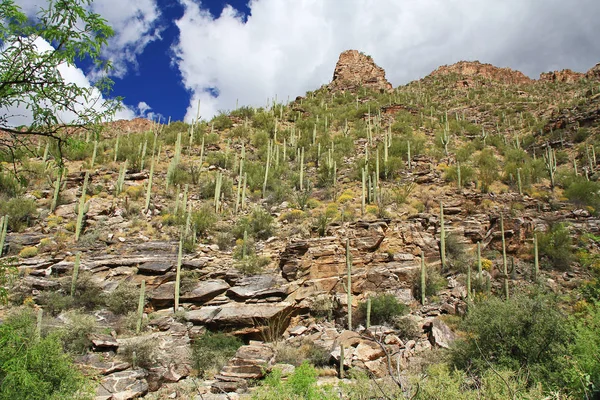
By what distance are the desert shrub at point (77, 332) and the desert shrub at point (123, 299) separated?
1127 millimetres

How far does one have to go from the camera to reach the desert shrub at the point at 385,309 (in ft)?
38.9

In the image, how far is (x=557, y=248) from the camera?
46.7ft

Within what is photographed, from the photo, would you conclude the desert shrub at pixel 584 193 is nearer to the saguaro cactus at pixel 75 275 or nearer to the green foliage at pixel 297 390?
the green foliage at pixel 297 390

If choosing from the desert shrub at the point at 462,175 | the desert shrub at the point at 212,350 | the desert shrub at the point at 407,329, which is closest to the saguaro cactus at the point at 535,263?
the desert shrub at the point at 407,329

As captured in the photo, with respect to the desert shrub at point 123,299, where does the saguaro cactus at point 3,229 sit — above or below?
above

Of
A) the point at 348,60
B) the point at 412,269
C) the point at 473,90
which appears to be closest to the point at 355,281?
the point at 412,269

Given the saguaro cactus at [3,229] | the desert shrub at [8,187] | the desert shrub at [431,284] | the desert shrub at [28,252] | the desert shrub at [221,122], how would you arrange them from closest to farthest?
the desert shrub at [431,284], the saguaro cactus at [3,229], the desert shrub at [28,252], the desert shrub at [8,187], the desert shrub at [221,122]

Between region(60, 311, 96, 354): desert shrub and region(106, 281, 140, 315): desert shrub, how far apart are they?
1127 mm

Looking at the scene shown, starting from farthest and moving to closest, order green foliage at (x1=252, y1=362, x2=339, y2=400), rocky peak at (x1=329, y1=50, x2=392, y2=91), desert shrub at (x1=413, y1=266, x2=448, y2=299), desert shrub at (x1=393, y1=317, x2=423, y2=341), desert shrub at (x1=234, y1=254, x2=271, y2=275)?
rocky peak at (x1=329, y1=50, x2=392, y2=91)
desert shrub at (x1=234, y1=254, x2=271, y2=275)
desert shrub at (x1=413, y1=266, x2=448, y2=299)
desert shrub at (x1=393, y1=317, x2=423, y2=341)
green foliage at (x1=252, y1=362, x2=339, y2=400)

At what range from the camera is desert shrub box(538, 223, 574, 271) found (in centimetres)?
1395

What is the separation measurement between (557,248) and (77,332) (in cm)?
1657

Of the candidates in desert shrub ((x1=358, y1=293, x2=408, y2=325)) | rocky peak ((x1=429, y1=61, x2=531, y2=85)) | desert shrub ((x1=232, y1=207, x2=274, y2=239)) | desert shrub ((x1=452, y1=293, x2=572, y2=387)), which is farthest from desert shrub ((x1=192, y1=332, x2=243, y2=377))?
rocky peak ((x1=429, y1=61, x2=531, y2=85))

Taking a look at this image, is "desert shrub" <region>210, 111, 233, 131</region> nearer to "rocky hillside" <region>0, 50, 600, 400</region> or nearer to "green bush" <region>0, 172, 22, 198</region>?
"rocky hillside" <region>0, 50, 600, 400</region>

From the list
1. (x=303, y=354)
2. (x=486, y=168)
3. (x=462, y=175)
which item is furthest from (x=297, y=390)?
(x=486, y=168)
